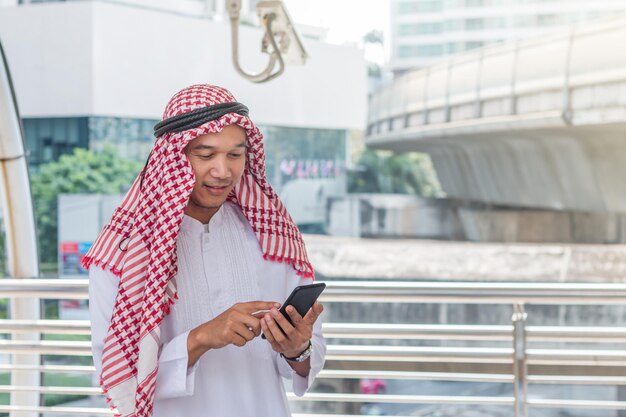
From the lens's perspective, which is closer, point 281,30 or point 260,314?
point 260,314

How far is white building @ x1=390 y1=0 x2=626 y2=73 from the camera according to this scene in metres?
31.3

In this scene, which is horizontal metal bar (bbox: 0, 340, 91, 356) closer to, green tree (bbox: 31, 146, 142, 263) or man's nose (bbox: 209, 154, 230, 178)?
man's nose (bbox: 209, 154, 230, 178)

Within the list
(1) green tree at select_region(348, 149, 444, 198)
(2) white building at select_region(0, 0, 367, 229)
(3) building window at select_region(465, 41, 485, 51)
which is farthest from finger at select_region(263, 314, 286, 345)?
(3) building window at select_region(465, 41, 485, 51)

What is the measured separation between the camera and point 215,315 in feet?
4.75

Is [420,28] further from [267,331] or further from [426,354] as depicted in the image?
[267,331]

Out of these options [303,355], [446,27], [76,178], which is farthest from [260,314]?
[446,27]

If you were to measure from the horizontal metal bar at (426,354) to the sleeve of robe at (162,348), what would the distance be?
1.23 metres

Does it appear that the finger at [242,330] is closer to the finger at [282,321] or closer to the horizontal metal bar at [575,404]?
the finger at [282,321]

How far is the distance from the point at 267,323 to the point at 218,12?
26.5m

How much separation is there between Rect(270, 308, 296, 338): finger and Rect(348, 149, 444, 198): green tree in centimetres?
2533

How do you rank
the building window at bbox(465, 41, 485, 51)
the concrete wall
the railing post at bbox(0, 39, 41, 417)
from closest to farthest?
the railing post at bbox(0, 39, 41, 417)
the concrete wall
the building window at bbox(465, 41, 485, 51)

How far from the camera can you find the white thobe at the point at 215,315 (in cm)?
139

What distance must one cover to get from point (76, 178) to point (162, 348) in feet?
76.1

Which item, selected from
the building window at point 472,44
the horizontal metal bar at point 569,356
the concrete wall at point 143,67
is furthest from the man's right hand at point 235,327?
the building window at point 472,44
